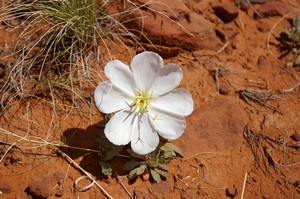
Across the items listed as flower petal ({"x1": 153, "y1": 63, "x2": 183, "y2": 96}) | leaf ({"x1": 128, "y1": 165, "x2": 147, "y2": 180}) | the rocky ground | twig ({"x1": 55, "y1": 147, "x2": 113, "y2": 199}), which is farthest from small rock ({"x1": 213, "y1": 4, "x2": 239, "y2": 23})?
twig ({"x1": 55, "y1": 147, "x2": 113, "y2": 199})

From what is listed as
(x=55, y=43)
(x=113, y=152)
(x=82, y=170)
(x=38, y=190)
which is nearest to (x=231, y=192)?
(x=113, y=152)

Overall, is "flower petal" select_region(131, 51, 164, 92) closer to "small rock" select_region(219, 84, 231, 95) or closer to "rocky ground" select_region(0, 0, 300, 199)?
"rocky ground" select_region(0, 0, 300, 199)

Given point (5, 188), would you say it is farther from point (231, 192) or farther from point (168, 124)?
point (231, 192)

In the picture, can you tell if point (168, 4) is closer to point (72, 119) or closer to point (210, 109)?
point (210, 109)

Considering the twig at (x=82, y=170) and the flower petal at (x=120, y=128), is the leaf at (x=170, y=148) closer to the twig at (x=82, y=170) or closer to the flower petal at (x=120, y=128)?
the flower petal at (x=120, y=128)

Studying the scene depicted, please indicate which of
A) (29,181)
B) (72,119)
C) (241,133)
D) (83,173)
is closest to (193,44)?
(241,133)

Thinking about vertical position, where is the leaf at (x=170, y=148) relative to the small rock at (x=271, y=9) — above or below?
below

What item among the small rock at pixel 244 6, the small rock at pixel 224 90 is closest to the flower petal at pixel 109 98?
the small rock at pixel 224 90
